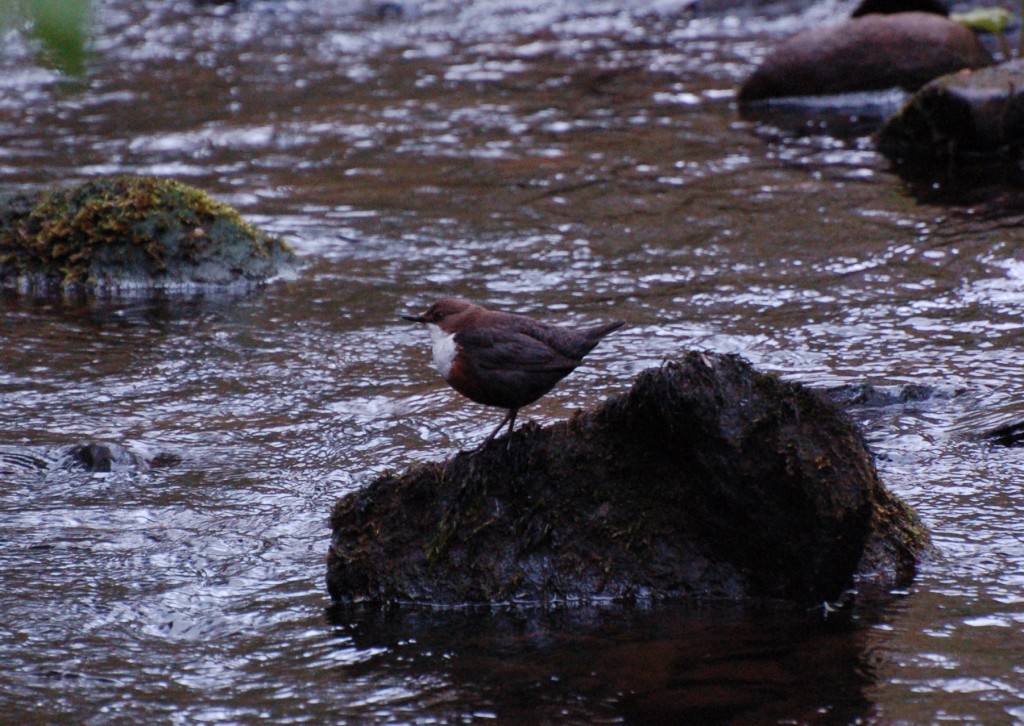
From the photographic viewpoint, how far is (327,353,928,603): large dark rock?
3.56 metres

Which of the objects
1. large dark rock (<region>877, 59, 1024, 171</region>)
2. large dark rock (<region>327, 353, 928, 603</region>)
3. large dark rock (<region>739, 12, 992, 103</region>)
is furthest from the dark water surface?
large dark rock (<region>739, 12, 992, 103</region>)

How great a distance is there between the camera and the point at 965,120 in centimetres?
962

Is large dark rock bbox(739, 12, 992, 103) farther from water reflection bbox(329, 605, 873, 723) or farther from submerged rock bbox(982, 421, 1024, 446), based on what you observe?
water reflection bbox(329, 605, 873, 723)

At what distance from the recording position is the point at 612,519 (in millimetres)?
3771

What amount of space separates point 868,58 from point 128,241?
7.65 metres

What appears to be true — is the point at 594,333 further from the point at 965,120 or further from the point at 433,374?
the point at 965,120

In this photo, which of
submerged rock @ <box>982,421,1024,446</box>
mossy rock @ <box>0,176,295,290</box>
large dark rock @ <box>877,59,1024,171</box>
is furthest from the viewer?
large dark rock @ <box>877,59,1024,171</box>

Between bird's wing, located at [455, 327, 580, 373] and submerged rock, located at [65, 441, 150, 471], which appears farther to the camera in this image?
submerged rock, located at [65, 441, 150, 471]

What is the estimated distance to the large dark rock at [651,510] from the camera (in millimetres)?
3557

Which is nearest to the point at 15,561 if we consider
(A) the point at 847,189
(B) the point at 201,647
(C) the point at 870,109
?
(B) the point at 201,647

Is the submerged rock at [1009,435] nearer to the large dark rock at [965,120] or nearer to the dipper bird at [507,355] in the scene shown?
the dipper bird at [507,355]

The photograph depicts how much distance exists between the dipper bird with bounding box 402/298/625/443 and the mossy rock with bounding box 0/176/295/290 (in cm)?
395

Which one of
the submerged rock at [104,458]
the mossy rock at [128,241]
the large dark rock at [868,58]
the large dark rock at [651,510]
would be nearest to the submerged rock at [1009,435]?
the large dark rock at [651,510]

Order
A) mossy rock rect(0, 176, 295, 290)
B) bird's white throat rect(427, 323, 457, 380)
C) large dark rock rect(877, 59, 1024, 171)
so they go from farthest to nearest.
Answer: large dark rock rect(877, 59, 1024, 171) → mossy rock rect(0, 176, 295, 290) → bird's white throat rect(427, 323, 457, 380)
